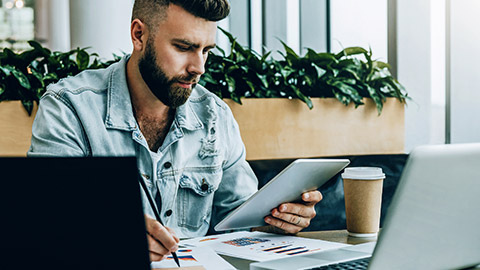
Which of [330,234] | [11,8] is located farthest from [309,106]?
[11,8]

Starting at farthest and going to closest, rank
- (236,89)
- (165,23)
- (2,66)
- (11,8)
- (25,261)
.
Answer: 1. (11,8)
2. (236,89)
3. (2,66)
4. (165,23)
5. (25,261)

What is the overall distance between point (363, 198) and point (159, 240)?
641 mm

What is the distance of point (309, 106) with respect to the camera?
2955 mm

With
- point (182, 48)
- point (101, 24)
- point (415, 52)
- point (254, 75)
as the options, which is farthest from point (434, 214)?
point (101, 24)

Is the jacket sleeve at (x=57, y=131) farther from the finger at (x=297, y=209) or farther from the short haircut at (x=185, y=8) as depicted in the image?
the finger at (x=297, y=209)

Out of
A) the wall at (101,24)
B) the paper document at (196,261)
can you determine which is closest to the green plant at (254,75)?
the wall at (101,24)

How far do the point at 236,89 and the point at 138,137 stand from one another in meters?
1.25

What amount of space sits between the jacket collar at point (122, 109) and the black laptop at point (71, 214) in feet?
3.90

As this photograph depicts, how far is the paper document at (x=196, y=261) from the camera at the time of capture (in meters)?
0.99

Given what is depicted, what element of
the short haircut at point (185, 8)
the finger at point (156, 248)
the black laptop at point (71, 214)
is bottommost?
the finger at point (156, 248)

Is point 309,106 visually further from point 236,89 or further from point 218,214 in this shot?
point 218,214

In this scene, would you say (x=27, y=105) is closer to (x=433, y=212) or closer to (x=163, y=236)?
(x=163, y=236)

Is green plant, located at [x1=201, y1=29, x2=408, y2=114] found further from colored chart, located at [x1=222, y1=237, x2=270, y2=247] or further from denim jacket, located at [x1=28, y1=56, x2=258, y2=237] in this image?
colored chart, located at [x1=222, y1=237, x2=270, y2=247]

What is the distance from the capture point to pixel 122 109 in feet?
5.65
